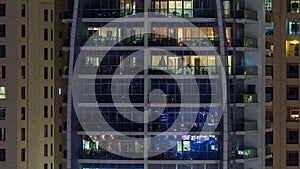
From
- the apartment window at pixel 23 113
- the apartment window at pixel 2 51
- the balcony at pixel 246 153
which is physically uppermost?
the apartment window at pixel 2 51

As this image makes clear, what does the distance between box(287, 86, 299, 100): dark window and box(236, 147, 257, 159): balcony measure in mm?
9652

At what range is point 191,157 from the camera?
42.9 m

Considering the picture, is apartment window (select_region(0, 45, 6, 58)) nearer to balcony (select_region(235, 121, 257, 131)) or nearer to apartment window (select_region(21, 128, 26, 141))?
apartment window (select_region(21, 128, 26, 141))

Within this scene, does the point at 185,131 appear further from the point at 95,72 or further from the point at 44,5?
the point at 44,5

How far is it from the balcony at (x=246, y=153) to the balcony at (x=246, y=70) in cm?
322

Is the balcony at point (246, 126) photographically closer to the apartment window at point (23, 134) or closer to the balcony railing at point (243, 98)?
the balcony railing at point (243, 98)

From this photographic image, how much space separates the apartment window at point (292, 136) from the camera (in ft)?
175

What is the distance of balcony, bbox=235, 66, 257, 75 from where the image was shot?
43125 mm

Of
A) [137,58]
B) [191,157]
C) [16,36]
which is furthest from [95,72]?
[16,36]

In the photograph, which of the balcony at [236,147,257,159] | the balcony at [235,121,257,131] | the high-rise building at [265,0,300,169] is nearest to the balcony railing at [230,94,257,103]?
the balcony at [235,121,257,131]

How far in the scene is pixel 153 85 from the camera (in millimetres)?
42625

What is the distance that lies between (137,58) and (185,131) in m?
3.59

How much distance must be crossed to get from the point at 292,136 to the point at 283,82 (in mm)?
2811

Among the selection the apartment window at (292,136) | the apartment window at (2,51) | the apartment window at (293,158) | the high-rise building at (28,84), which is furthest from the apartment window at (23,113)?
the apartment window at (293,158)
